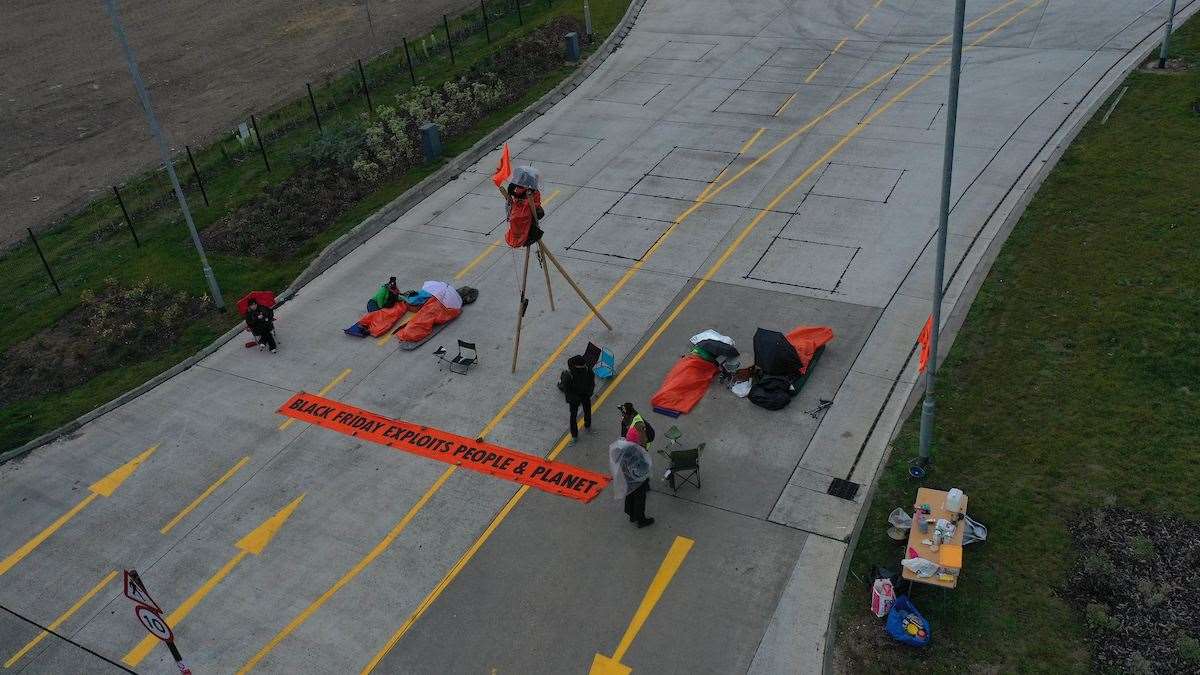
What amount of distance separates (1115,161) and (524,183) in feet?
47.3

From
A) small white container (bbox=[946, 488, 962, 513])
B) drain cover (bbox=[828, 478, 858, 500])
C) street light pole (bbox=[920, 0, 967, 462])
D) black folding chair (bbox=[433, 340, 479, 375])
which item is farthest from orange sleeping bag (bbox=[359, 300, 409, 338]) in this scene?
small white container (bbox=[946, 488, 962, 513])

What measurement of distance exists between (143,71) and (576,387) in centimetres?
3163

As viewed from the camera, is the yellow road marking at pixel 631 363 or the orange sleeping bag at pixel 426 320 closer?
the yellow road marking at pixel 631 363

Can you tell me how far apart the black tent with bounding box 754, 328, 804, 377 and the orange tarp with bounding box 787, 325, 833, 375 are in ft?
0.85

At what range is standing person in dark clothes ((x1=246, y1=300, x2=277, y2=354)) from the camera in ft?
59.2

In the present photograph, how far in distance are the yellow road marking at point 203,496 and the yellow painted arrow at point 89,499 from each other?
161 cm

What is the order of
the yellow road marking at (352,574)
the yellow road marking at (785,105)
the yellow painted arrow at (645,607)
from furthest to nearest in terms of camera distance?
the yellow road marking at (785,105), the yellow road marking at (352,574), the yellow painted arrow at (645,607)

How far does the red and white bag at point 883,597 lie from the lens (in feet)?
37.9

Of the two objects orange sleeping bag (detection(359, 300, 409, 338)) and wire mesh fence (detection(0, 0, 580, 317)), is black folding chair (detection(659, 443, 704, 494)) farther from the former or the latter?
wire mesh fence (detection(0, 0, 580, 317))

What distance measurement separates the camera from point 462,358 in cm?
1731

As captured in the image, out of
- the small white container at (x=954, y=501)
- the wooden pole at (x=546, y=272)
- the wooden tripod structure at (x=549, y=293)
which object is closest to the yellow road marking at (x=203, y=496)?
the wooden tripod structure at (x=549, y=293)

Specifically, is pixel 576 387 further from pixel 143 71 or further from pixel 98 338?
pixel 143 71

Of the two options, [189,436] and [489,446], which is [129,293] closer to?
[189,436]

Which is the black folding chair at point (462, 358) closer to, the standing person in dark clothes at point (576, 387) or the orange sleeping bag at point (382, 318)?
the orange sleeping bag at point (382, 318)
